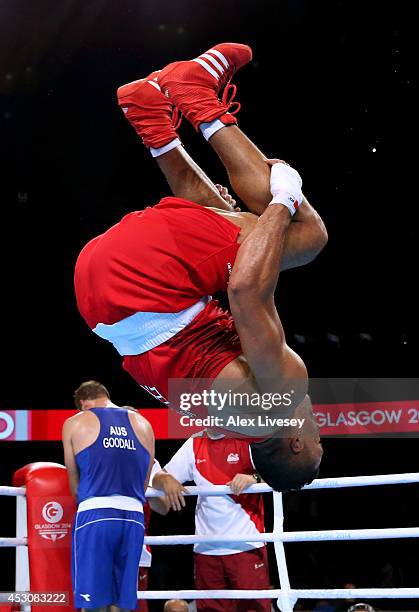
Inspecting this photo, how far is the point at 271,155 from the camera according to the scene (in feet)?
29.1

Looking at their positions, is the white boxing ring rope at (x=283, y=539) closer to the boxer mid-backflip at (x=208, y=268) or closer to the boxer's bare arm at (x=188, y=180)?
the boxer mid-backflip at (x=208, y=268)

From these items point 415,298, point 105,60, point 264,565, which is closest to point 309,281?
point 415,298

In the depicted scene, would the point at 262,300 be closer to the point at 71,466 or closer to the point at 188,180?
the point at 188,180

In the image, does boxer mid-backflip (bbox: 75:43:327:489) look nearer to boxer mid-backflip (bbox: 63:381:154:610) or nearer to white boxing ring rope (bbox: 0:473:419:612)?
white boxing ring rope (bbox: 0:473:419:612)

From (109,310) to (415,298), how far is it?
25.2 ft

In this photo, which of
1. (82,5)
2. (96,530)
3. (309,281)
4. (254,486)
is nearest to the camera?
(96,530)

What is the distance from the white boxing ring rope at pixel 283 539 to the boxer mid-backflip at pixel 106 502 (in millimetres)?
237

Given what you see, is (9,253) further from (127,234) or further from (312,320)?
(127,234)

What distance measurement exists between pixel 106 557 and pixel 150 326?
133 centimetres

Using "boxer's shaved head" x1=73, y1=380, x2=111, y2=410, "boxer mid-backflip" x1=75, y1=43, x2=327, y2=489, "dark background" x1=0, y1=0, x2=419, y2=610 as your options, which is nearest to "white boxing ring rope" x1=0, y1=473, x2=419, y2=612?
"boxer's shaved head" x1=73, y1=380, x2=111, y2=410

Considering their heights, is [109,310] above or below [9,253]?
below

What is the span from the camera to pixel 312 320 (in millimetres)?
9234

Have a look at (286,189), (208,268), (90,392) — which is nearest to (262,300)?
(208,268)

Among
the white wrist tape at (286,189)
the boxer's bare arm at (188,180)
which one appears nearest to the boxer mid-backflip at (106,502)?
the boxer's bare arm at (188,180)
